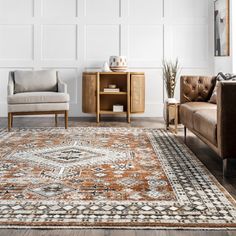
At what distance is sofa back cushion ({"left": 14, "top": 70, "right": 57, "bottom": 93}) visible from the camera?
206 inches

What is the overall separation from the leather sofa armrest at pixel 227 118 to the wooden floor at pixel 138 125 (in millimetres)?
191

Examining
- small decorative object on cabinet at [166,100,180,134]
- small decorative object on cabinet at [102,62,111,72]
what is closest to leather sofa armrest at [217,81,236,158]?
small decorative object on cabinet at [166,100,180,134]

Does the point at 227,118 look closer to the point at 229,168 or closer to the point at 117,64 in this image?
the point at 229,168

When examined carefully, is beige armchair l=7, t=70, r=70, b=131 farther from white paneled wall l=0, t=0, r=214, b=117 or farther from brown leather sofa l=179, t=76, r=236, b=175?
brown leather sofa l=179, t=76, r=236, b=175

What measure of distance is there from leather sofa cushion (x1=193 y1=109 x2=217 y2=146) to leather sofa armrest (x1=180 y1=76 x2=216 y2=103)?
2.86ft

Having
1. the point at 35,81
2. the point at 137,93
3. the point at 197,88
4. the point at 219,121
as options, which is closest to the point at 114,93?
the point at 137,93

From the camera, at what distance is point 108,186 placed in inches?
96.3

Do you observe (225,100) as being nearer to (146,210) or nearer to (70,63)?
(146,210)

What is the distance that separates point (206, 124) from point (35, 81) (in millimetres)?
2824

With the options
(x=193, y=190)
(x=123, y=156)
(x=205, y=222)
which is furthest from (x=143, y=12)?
(x=205, y=222)

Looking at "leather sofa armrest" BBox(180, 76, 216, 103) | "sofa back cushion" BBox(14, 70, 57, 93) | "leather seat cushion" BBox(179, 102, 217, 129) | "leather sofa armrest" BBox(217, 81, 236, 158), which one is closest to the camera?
"leather sofa armrest" BBox(217, 81, 236, 158)

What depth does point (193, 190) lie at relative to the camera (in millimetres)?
2373

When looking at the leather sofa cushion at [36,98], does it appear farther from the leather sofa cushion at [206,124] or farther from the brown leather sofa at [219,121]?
the leather sofa cushion at [206,124]

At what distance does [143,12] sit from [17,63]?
6.51 feet
